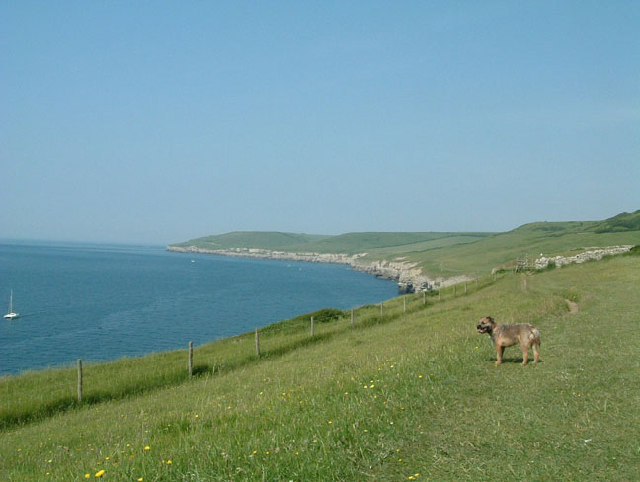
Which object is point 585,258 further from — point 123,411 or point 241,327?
point 123,411

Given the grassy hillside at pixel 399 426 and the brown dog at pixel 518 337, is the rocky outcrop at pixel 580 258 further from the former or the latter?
the brown dog at pixel 518 337

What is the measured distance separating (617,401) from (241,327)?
63326mm

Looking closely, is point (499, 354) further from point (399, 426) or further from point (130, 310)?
point (130, 310)

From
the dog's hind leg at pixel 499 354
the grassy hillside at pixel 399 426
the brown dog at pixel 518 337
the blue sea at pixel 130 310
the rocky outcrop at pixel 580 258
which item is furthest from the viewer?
the rocky outcrop at pixel 580 258

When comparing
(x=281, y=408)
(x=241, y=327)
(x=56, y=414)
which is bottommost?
(x=241, y=327)

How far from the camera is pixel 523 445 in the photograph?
774 centimetres

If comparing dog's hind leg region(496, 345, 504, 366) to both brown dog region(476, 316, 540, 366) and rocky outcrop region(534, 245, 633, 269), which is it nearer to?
brown dog region(476, 316, 540, 366)

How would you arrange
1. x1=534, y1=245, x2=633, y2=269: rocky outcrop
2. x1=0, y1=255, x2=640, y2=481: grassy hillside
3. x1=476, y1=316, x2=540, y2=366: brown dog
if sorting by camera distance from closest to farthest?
x1=0, y1=255, x2=640, y2=481: grassy hillside → x1=476, y1=316, x2=540, y2=366: brown dog → x1=534, y1=245, x2=633, y2=269: rocky outcrop

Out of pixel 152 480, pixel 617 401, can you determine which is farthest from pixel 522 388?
pixel 152 480

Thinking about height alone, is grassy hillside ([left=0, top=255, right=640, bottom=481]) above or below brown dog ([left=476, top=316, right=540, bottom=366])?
below

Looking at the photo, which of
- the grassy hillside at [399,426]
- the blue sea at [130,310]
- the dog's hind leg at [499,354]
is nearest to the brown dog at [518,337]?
the dog's hind leg at [499,354]

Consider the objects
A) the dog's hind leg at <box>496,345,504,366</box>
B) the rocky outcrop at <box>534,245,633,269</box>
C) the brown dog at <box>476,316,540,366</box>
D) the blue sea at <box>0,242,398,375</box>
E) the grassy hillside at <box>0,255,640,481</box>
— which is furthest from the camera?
the rocky outcrop at <box>534,245,633,269</box>

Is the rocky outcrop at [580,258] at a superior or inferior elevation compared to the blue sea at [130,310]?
superior

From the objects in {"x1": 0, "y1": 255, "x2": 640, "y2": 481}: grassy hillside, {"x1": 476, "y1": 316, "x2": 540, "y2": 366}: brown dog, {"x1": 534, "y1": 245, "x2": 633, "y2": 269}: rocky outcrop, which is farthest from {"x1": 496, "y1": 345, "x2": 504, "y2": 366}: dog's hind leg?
{"x1": 534, "y1": 245, "x2": 633, "y2": 269}: rocky outcrop
